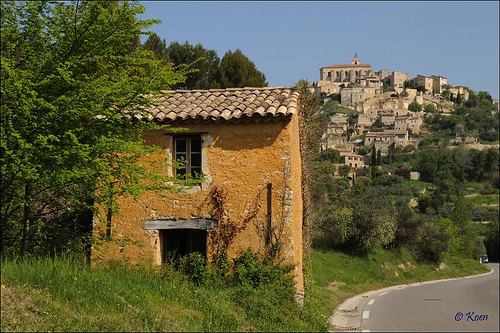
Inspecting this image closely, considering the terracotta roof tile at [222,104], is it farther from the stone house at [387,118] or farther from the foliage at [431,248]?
the stone house at [387,118]

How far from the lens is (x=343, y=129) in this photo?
571ft

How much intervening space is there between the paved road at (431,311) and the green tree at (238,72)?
13894mm

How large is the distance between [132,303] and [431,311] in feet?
30.5

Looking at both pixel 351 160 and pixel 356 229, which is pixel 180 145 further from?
pixel 351 160

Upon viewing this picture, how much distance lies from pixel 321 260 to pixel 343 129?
500ft

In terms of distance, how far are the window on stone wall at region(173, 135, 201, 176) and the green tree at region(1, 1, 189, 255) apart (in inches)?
71.4

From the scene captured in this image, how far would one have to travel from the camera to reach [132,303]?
9.22 meters

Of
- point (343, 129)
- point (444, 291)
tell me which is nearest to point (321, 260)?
point (444, 291)

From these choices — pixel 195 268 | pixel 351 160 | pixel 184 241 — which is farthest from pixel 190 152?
pixel 351 160

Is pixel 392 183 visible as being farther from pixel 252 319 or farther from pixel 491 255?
pixel 252 319

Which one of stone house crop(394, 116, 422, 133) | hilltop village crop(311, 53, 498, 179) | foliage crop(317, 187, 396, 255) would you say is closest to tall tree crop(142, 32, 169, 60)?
foliage crop(317, 187, 396, 255)

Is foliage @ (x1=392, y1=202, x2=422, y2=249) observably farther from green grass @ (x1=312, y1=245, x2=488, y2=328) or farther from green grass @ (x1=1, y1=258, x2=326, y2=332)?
green grass @ (x1=1, y1=258, x2=326, y2=332)

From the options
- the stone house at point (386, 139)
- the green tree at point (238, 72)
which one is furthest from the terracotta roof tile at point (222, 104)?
the stone house at point (386, 139)

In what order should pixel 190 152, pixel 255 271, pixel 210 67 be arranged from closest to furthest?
1. pixel 255 271
2. pixel 190 152
3. pixel 210 67
